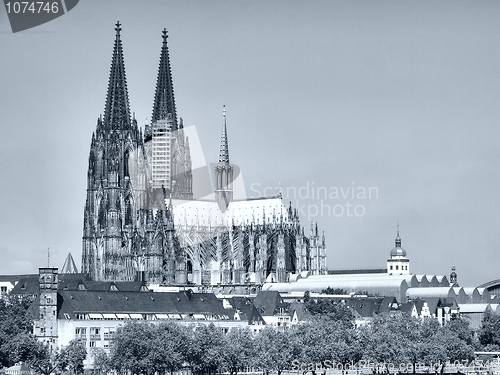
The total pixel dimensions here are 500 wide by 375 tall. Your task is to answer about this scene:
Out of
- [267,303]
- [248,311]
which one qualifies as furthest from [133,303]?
[267,303]

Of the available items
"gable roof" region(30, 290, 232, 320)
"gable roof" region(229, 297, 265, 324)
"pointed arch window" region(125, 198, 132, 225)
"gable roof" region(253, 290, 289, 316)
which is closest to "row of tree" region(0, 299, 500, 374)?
"gable roof" region(30, 290, 232, 320)

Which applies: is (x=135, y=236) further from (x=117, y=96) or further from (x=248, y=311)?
(x=248, y=311)

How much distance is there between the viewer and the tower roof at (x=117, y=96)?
634 ft

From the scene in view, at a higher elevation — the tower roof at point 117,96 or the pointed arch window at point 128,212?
the tower roof at point 117,96

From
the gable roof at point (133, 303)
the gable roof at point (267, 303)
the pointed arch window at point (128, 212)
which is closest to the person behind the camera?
the gable roof at point (133, 303)

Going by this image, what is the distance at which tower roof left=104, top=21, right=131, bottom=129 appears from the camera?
19312cm

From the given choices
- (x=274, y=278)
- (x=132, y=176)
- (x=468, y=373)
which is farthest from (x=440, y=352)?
(x=132, y=176)

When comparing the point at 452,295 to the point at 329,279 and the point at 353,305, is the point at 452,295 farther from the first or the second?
the point at 353,305

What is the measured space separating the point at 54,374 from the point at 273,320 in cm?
4474

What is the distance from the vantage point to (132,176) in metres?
200

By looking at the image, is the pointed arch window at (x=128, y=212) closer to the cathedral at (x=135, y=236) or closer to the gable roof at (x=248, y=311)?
the cathedral at (x=135, y=236)

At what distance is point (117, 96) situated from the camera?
195500mm

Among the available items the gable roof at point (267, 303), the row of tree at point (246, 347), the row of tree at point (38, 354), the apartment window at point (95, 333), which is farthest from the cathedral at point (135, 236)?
the row of tree at point (38, 354)

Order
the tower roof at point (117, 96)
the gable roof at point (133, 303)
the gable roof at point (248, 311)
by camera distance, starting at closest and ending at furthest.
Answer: the gable roof at point (133, 303) < the gable roof at point (248, 311) < the tower roof at point (117, 96)
